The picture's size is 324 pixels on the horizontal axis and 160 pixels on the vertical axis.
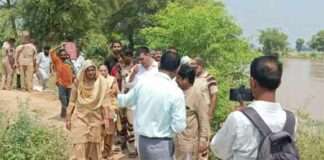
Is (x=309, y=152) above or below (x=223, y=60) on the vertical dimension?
below

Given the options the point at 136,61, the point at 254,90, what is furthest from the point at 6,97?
the point at 254,90

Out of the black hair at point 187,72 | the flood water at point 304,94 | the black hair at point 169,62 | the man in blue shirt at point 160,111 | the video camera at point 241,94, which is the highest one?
the black hair at point 169,62

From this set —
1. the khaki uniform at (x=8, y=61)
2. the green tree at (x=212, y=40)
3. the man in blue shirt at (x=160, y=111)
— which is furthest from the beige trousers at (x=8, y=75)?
the man in blue shirt at (x=160, y=111)

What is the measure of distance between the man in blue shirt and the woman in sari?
5.94 feet

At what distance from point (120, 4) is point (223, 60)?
2587cm

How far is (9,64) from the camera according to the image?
13.2 meters

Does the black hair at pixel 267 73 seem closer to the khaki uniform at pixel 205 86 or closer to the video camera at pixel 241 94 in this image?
the video camera at pixel 241 94

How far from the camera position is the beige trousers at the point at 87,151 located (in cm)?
659

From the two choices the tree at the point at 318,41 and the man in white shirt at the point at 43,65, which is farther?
the tree at the point at 318,41

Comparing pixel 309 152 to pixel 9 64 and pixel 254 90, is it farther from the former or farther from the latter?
pixel 9 64

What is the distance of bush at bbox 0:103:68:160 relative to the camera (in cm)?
618

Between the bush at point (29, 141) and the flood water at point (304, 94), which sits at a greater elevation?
the bush at point (29, 141)

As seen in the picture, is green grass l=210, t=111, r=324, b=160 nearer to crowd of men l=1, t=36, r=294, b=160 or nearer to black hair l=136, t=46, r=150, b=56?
crowd of men l=1, t=36, r=294, b=160

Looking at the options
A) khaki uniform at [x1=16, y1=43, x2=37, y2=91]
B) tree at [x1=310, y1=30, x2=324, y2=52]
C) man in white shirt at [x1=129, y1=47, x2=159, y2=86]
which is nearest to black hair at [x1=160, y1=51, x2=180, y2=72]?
man in white shirt at [x1=129, y1=47, x2=159, y2=86]
